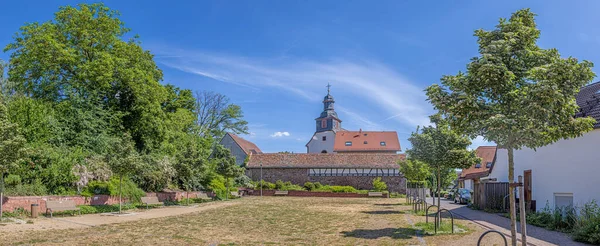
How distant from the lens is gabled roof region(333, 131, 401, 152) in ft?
258

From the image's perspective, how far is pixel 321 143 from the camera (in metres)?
89.1

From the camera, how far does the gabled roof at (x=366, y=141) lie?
3100 inches

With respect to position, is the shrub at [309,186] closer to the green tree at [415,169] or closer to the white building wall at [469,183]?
the green tree at [415,169]

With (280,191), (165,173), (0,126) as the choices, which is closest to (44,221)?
(0,126)

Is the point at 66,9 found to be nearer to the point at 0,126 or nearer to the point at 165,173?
the point at 165,173

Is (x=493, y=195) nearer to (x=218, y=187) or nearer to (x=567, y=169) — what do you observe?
(x=567, y=169)

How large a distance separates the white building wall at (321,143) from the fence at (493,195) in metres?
63.4

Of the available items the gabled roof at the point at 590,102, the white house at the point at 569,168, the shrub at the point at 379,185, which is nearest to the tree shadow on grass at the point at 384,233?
the white house at the point at 569,168

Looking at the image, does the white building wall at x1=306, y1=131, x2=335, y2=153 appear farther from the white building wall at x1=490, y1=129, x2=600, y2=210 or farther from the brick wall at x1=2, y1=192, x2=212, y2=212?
the white building wall at x1=490, y1=129, x2=600, y2=210

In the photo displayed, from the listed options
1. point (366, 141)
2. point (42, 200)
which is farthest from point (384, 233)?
point (366, 141)

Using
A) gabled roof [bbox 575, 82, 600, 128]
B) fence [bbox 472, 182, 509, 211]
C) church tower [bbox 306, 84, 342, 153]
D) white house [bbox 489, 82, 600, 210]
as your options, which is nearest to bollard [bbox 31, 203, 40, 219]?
white house [bbox 489, 82, 600, 210]

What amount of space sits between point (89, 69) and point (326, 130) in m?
64.5

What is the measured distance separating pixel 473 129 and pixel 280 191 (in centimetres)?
3841

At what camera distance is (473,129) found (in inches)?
352
